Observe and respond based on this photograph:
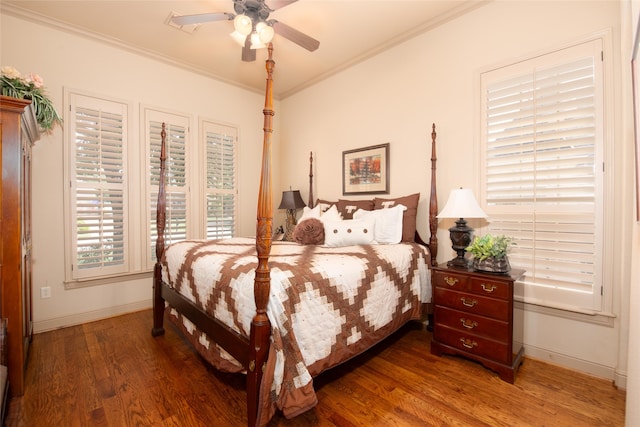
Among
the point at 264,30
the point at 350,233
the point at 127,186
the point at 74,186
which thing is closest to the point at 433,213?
the point at 350,233

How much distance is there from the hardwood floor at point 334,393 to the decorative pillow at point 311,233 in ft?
3.37

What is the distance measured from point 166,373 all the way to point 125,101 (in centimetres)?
279

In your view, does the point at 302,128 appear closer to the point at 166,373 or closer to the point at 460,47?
the point at 460,47

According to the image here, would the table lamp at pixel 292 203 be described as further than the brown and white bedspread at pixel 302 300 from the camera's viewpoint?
Yes

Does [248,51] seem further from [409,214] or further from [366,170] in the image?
[409,214]

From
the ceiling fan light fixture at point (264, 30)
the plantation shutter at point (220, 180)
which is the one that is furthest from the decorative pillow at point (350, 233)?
the plantation shutter at point (220, 180)

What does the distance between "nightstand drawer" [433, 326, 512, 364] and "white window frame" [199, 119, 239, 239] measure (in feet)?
9.37

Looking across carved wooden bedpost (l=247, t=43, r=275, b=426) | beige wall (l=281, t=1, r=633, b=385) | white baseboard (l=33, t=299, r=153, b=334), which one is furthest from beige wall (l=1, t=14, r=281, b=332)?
carved wooden bedpost (l=247, t=43, r=275, b=426)

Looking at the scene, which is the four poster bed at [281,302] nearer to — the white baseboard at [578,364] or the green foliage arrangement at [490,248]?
the green foliage arrangement at [490,248]

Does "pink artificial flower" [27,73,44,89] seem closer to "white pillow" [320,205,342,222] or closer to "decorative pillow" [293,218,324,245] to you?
"decorative pillow" [293,218,324,245]

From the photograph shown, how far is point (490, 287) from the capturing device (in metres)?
1.91

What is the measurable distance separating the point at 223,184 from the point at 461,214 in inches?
117

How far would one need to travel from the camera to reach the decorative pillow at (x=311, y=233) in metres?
2.62

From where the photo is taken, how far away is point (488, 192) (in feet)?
7.79
